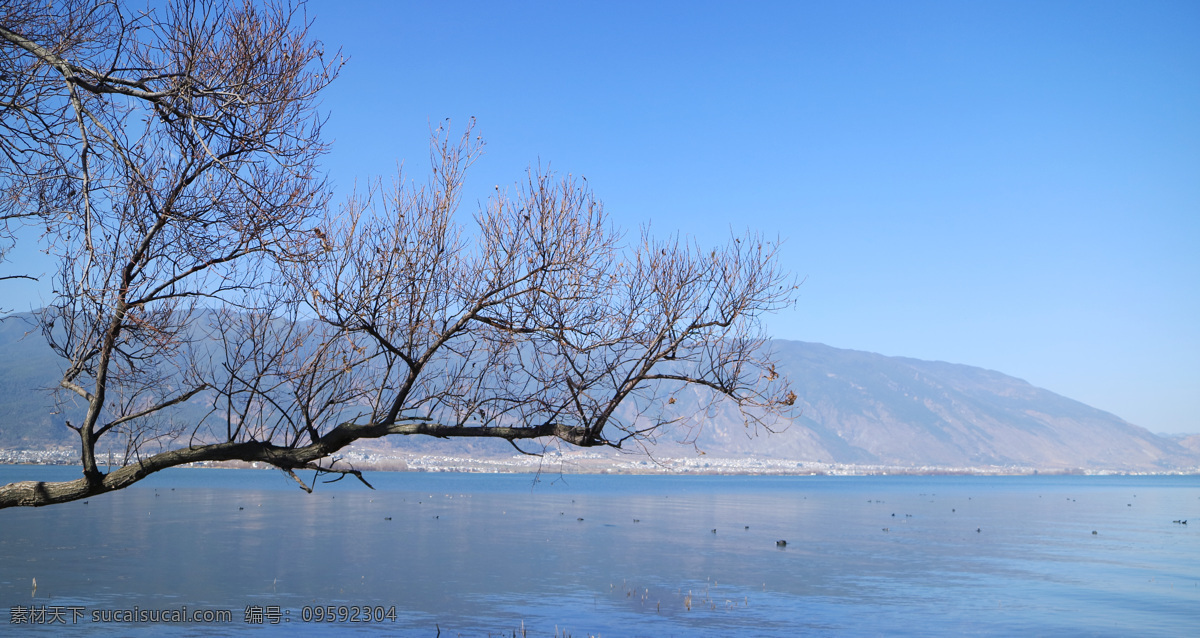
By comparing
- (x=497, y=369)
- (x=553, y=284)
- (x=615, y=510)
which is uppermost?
(x=553, y=284)

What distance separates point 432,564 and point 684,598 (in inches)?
641

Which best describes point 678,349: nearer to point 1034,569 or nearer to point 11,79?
point 11,79

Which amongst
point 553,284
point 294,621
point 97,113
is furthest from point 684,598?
point 97,113

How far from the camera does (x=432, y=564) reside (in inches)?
1861

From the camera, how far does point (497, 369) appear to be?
12.5 m

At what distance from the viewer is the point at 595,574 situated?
4359cm

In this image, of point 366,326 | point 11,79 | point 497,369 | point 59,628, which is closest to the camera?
point 11,79

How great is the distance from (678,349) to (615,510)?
8952 centimetres

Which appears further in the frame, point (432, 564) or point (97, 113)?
point (432, 564)

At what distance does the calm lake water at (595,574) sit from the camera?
1255 inches

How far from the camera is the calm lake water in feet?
105

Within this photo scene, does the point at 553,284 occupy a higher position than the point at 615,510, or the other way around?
the point at 553,284

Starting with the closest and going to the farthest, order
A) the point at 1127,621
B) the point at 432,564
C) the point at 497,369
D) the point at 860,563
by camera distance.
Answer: the point at 497,369, the point at 1127,621, the point at 432,564, the point at 860,563

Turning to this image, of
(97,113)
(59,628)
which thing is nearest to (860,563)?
(59,628)
